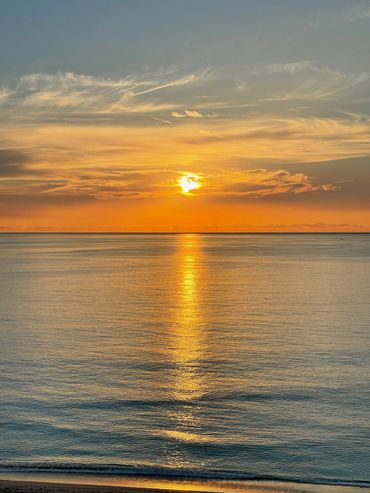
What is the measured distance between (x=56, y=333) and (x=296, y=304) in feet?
98.3

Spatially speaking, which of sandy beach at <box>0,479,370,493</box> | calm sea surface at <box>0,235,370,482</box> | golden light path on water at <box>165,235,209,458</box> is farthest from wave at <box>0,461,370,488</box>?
golden light path on water at <box>165,235,209,458</box>

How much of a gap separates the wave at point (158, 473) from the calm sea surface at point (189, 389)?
0.12 metres

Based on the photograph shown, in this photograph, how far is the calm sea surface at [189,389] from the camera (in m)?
22.5

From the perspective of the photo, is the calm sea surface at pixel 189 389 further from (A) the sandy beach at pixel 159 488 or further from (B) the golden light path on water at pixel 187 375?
(A) the sandy beach at pixel 159 488

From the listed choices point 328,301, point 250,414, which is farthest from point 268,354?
point 328,301

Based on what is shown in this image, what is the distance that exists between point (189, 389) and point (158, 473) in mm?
11173

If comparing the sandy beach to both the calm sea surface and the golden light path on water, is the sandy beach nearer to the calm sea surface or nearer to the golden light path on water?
the calm sea surface

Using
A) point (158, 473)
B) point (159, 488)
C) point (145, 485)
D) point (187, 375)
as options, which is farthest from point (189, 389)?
point (159, 488)

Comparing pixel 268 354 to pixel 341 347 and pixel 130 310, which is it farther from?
pixel 130 310

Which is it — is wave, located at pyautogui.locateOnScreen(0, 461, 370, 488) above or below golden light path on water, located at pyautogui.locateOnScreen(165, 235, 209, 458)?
below

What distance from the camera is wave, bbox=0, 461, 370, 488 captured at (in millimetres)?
19953

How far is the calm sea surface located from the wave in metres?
0.12

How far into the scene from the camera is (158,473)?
20734mm

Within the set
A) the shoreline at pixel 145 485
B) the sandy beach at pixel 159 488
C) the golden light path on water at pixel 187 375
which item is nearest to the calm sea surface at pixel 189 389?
the golden light path on water at pixel 187 375
